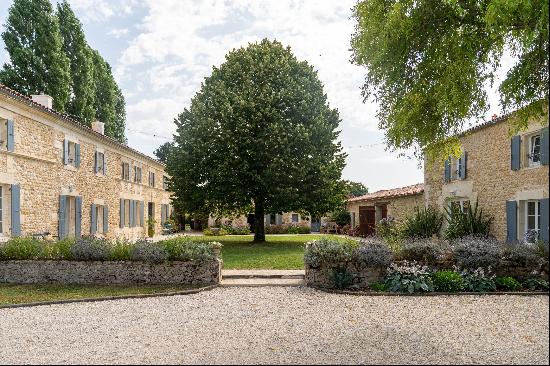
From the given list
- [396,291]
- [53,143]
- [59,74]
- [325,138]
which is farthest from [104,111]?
[396,291]

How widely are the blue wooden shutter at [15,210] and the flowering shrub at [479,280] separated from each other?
490 inches

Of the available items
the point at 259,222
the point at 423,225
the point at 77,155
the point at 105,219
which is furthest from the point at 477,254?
the point at 105,219

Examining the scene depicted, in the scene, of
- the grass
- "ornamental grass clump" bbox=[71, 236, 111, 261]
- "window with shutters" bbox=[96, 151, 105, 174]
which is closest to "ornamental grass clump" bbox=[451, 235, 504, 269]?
the grass

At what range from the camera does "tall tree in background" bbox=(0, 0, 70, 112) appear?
23.7 meters

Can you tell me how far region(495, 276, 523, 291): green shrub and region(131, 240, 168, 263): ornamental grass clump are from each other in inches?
289

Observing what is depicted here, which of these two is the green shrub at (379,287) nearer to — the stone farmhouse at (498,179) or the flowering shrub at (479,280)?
the flowering shrub at (479,280)

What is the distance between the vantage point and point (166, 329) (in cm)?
661

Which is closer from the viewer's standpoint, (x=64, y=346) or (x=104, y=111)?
(x=64, y=346)

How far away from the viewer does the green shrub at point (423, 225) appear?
17234mm

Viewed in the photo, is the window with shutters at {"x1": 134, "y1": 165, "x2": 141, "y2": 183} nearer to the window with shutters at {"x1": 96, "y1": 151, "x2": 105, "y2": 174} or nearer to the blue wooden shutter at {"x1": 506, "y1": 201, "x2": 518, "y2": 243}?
the window with shutters at {"x1": 96, "y1": 151, "x2": 105, "y2": 174}

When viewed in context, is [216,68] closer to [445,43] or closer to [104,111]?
[104,111]

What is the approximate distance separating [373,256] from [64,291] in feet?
22.0

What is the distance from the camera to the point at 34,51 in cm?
2412

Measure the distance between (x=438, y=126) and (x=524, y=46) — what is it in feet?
6.76
